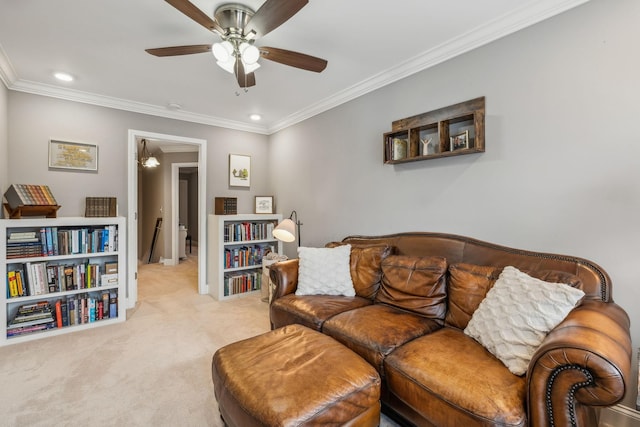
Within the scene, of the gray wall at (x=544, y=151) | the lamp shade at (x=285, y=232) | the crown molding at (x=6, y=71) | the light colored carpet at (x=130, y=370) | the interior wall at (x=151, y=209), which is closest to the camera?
the gray wall at (x=544, y=151)

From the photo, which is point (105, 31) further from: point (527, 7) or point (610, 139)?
point (610, 139)

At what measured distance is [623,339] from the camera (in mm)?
1173

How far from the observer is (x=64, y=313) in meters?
2.81

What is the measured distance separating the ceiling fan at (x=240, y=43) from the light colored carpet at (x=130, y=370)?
7.07 ft

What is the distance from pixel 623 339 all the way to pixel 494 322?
47 cm

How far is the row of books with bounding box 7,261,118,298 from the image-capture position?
2.62 metres

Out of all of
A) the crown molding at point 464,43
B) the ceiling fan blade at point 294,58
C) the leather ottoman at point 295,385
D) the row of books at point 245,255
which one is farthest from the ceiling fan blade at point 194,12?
the row of books at point 245,255

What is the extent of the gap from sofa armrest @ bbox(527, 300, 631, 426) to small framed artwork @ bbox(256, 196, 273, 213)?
368 cm

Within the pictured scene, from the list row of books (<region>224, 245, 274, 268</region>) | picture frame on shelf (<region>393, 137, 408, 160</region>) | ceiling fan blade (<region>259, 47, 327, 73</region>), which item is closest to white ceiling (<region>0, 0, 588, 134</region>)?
ceiling fan blade (<region>259, 47, 327, 73</region>)

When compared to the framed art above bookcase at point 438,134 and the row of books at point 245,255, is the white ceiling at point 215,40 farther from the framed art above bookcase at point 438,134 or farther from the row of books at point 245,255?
the row of books at point 245,255

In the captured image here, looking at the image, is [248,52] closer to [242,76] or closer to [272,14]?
[242,76]

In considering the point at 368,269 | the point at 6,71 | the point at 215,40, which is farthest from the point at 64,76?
the point at 368,269

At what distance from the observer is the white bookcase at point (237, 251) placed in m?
3.77

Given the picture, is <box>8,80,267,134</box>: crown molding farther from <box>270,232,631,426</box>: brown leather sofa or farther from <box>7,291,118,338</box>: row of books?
<box>270,232,631,426</box>: brown leather sofa
